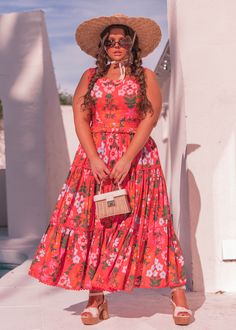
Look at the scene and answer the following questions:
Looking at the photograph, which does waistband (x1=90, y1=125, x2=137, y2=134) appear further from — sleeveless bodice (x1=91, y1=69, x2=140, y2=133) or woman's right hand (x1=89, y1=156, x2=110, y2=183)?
woman's right hand (x1=89, y1=156, x2=110, y2=183)

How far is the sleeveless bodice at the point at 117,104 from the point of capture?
145 inches

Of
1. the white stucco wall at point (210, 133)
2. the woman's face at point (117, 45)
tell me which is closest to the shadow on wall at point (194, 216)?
the white stucco wall at point (210, 133)

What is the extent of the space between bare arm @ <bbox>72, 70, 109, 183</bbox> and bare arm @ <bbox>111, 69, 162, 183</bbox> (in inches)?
3.0

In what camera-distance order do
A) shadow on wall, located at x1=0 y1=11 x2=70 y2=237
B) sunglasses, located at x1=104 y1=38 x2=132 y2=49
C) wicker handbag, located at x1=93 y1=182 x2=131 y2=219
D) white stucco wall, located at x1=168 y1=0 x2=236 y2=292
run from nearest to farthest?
wicker handbag, located at x1=93 y1=182 x2=131 y2=219 → sunglasses, located at x1=104 y1=38 x2=132 y2=49 → white stucco wall, located at x1=168 y1=0 x2=236 y2=292 → shadow on wall, located at x1=0 y1=11 x2=70 y2=237

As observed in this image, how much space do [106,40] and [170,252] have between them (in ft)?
4.11

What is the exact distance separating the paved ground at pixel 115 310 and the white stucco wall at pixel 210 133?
0.82 ft

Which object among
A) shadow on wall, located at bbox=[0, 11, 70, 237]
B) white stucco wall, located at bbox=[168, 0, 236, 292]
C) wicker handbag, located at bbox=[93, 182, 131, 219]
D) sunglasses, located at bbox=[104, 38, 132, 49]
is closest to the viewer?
wicker handbag, located at bbox=[93, 182, 131, 219]

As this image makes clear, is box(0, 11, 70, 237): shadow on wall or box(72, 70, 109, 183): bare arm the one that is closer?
box(72, 70, 109, 183): bare arm

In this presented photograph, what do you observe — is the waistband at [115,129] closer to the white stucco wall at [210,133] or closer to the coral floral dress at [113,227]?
the coral floral dress at [113,227]

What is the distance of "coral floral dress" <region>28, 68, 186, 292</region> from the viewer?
359 cm

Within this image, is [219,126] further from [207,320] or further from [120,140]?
[207,320]

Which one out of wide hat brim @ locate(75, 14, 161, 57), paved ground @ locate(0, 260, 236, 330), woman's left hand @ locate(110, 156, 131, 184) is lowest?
paved ground @ locate(0, 260, 236, 330)

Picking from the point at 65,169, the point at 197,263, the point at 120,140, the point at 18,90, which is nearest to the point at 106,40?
the point at 120,140

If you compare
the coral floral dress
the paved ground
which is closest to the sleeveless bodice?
the coral floral dress
